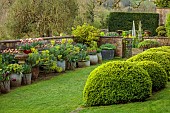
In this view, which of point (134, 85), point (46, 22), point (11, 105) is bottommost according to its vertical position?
point (11, 105)

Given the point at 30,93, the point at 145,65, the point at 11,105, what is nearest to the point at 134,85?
the point at 145,65

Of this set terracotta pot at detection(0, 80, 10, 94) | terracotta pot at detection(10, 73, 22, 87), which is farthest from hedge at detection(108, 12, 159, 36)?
terracotta pot at detection(0, 80, 10, 94)

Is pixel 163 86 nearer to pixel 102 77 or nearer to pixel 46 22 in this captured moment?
pixel 102 77

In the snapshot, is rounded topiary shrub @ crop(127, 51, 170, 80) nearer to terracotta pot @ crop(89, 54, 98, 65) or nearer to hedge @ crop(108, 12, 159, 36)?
terracotta pot @ crop(89, 54, 98, 65)

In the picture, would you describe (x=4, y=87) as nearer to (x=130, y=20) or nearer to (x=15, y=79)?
(x=15, y=79)

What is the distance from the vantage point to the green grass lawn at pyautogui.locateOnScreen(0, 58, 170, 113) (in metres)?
6.21

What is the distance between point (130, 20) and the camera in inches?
1024

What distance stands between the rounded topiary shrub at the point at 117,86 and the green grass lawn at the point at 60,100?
7.3 inches

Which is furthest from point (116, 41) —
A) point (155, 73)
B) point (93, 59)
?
point (155, 73)

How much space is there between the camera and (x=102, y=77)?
6.70m

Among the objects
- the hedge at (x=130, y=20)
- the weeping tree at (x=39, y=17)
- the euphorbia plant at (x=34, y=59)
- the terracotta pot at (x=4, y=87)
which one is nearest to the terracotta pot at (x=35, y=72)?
the euphorbia plant at (x=34, y=59)

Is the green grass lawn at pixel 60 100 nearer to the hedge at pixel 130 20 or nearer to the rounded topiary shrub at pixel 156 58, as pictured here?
the rounded topiary shrub at pixel 156 58

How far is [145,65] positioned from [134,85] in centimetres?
121

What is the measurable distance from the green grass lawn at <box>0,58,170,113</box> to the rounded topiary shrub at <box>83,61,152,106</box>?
19 centimetres
